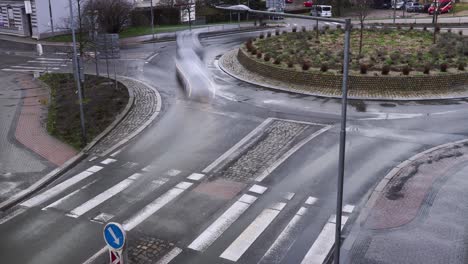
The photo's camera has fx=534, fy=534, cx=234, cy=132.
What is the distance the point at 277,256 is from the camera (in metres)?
12.9

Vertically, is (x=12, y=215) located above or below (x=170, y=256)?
above

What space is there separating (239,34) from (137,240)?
43.0 m

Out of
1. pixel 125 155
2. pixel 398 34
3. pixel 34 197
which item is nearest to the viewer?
pixel 34 197

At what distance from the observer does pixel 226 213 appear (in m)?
15.1

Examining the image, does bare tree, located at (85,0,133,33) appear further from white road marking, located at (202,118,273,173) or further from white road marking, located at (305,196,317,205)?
white road marking, located at (305,196,317,205)

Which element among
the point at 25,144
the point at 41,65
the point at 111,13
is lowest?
the point at 25,144

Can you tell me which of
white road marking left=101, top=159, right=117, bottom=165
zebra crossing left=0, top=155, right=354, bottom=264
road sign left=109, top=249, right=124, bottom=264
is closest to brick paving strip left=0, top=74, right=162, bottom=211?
zebra crossing left=0, top=155, right=354, bottom=264

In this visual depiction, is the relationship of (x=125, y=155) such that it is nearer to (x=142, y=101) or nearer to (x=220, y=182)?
(x=220, y=182)

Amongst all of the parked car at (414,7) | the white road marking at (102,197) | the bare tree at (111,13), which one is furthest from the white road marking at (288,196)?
the parked car at (414,7)

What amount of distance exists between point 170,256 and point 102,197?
4.35 metres

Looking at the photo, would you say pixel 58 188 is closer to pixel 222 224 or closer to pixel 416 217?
pixel 222 224

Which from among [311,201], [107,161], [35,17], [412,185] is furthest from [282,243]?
[35,17]

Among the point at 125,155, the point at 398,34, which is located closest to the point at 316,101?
the point at 125,155

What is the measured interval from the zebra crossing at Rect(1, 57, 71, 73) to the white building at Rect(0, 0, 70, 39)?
10834mm
